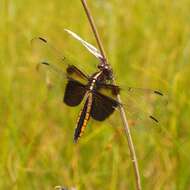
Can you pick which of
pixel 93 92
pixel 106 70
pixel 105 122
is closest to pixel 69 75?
pixel 93 92

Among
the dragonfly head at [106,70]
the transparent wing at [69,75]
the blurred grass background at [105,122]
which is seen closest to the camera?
the dragonfly head at [106,70]

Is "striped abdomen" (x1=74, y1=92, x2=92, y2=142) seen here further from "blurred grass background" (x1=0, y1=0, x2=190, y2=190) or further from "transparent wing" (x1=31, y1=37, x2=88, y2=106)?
"blurred grass background" (x1=0, y1=0, x2=190, y2=190)

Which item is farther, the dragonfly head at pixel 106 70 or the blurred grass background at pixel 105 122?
the blurred grass background at pixel 105 122

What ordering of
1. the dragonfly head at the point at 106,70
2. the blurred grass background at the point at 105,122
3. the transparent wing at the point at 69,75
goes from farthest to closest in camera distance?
the blurred grass background at the point at 105,122, the transparent wing at the point at 69,75, the dragonfly head at the point at 106,70

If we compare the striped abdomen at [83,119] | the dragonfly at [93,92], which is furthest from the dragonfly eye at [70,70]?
the striped abdomen at [83,119]

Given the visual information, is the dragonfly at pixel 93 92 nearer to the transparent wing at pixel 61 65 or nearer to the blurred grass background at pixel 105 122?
the transparent wing at pixel 61 65

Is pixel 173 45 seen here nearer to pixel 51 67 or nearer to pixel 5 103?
pixel 5 103

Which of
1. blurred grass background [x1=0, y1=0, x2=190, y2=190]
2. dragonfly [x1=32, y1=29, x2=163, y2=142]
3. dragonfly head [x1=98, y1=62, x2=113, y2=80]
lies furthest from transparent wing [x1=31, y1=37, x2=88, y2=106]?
blurred grass background [x1=0, y1=0, x2=190, y2=190]

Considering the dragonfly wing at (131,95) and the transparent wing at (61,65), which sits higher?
the transparent wing at (61,65)
